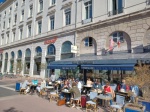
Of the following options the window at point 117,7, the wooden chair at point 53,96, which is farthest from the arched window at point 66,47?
the wooden chair at point 53,96

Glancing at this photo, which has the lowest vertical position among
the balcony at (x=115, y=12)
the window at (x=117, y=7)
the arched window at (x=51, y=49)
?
the arched window at (x=51, y=49)

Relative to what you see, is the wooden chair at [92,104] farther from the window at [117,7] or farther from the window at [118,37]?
the window at [117,7]

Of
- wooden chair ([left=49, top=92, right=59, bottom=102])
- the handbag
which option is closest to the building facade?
wooden chair ([left=49, top=92, right=59, bottom=102])

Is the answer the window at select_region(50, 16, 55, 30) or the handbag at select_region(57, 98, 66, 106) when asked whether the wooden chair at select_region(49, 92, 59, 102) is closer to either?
the handbag at select_region(57, 98, 66, 106)

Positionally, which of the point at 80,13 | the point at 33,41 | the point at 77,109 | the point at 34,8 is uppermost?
the point at 34,8

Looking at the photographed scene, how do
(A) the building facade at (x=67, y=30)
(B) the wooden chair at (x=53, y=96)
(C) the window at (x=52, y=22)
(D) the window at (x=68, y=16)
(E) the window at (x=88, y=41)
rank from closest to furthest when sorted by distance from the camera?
(B) the wooden chair at (x=53, y=96), (A) the building facade at (x=67, y=30), (E) the window at (x=88, y=41), (D) the window at (x=68, y=16), (C) the window at (x=52, y=22)

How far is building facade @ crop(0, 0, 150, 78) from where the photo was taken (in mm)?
13836

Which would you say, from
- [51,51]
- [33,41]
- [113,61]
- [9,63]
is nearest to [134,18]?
[113,61]

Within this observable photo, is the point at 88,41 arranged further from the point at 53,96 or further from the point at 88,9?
the point at 53,96

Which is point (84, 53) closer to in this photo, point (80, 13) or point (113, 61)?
point (80, 13)

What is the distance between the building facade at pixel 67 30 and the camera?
13.8 m

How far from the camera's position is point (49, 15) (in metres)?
23.7

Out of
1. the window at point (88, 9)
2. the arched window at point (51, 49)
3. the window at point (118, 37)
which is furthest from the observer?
the arched window at point (51, 49)

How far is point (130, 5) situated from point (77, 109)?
10481mm
